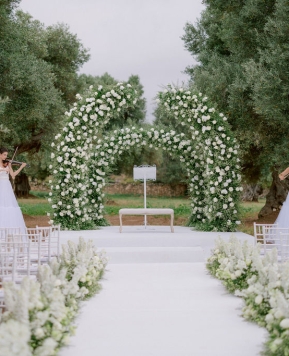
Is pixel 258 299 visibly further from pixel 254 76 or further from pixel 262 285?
pixel 254 76

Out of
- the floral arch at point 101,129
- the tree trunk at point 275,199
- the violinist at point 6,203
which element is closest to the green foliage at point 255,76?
the floral arch at point 101,129

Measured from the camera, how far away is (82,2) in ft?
77.2

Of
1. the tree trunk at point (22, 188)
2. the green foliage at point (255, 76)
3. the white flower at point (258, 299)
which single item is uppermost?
the green foliage at point (255, 76)

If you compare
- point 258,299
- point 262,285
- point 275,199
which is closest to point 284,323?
point 258,299

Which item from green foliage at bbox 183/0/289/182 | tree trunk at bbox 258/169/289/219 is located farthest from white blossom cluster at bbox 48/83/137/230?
tree trunk at bbox 258/169/289/219

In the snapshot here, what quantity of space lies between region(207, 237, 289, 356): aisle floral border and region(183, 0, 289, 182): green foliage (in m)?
4.71

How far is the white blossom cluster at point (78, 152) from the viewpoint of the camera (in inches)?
587

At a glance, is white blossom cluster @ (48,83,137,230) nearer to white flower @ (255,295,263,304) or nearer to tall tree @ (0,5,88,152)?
tall tree @ (0,5,88,152)

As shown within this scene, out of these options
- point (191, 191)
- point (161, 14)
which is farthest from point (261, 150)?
point (161, 14)

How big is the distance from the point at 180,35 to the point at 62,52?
4760mm

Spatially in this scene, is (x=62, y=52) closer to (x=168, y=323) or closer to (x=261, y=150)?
(x=261, y=150)

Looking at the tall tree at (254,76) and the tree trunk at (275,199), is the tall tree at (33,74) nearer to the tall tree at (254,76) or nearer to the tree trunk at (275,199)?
the tall tree at (254,76)

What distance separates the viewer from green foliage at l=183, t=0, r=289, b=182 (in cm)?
1302

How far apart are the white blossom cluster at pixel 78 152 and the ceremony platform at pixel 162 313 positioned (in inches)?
130
